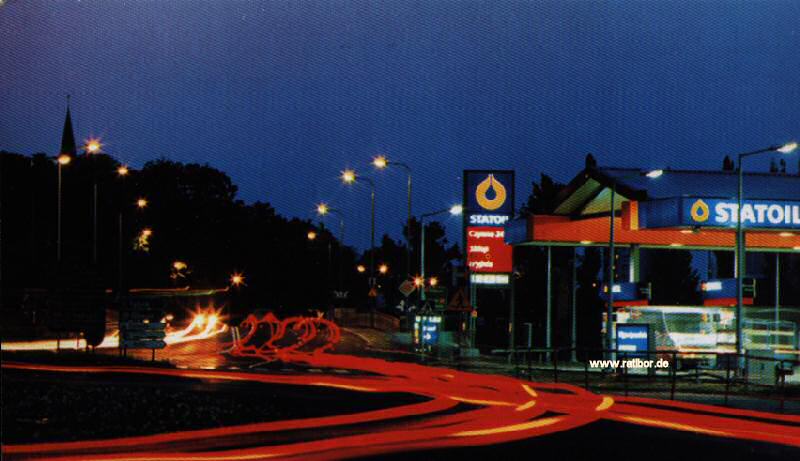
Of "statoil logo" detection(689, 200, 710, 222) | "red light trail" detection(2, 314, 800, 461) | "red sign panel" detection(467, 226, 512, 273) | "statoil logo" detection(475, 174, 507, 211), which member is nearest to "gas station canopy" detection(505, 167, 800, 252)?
"statoil logo" detection(689, 200, 710, 222)

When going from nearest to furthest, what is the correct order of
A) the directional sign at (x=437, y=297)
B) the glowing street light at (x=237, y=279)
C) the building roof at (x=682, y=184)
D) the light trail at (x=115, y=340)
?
the building roof at (x=682, y=184), the light trail at (x=115, y=340), the directional sign at (x=437, y=297), the glowing street light at (x=237, y=279)

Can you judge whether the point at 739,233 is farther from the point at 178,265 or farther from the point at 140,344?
the point at 178,265

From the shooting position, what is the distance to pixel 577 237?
47656 mm

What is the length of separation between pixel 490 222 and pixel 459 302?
10424mm

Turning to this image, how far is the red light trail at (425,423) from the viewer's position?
14500 mm

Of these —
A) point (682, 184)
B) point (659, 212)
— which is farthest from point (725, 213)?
point (682, 184)

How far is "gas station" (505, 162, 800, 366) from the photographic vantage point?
123 ft

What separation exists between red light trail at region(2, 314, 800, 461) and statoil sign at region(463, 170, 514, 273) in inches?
681

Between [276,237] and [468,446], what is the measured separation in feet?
320

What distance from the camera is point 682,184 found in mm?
46125

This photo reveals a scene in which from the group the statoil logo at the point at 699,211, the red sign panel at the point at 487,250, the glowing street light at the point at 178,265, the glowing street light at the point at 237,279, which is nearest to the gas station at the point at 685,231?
the statoil logo at the point at 699,211

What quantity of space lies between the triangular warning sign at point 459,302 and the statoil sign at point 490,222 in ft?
31.2

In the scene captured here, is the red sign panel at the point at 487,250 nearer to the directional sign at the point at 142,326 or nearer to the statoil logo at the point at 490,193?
the statoil logo at the point at 490,193

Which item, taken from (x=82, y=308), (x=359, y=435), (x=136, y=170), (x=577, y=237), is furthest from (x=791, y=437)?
(x=136, y=170)
